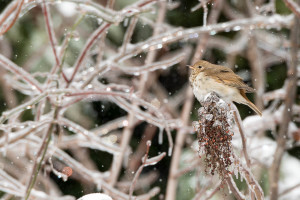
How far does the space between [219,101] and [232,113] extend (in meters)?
0.05

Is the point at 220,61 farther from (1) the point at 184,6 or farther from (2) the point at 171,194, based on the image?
(2) the point at 171,194

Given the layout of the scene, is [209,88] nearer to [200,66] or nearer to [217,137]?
[200,66]

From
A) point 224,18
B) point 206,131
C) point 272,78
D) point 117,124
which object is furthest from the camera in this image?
point 224,18

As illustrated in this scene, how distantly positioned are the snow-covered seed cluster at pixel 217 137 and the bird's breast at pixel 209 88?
0.33 m

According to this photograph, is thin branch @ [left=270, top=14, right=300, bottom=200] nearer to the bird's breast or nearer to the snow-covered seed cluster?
the bird's breast

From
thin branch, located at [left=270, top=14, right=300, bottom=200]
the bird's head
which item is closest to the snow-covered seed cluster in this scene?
the bird's head

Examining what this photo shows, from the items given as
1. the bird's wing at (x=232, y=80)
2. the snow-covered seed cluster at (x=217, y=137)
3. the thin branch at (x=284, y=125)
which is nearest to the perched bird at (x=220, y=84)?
the bird's wing at (x=232, y=80)

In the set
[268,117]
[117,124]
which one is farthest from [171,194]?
[268,117]

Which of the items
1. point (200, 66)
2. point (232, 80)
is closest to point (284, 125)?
point (200, 66)

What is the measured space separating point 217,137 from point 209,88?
0.48 meters

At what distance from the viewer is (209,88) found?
1564 millimetres

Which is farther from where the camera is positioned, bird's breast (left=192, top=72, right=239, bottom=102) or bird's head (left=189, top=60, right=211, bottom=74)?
bird's head (left=189, top=60, right=211, bottom=74)

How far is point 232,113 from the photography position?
1202 mm

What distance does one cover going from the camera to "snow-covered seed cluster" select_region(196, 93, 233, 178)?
1114 millimetres
